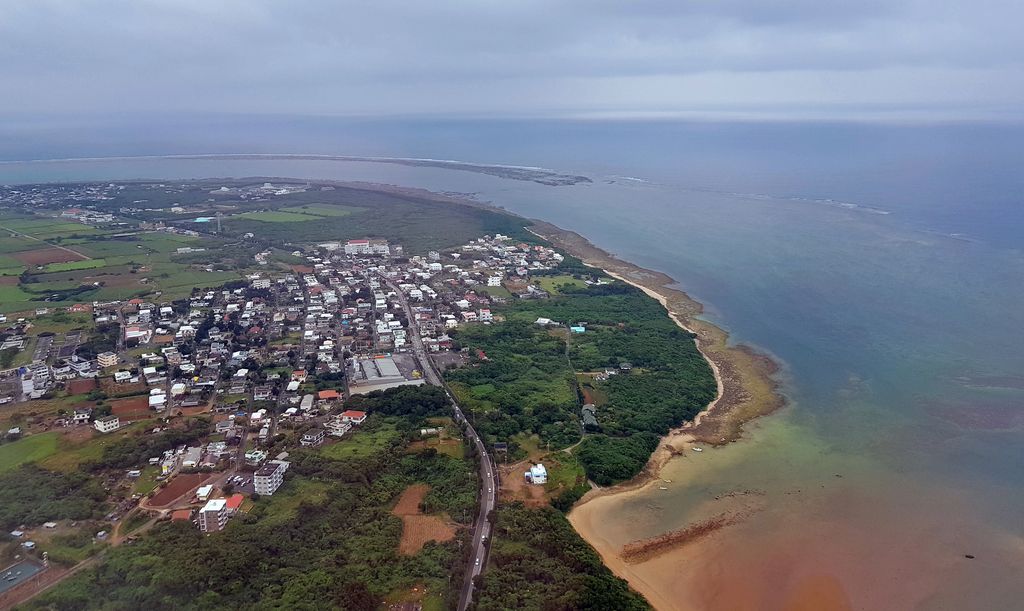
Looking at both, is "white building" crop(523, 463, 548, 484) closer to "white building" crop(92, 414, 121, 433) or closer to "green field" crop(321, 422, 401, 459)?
"green field" crop(321, 422, 401, 459)

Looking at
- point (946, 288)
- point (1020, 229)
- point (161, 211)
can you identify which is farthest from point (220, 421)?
point (1020, 229)

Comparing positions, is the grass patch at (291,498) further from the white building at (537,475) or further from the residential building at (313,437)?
the white building at (537,475)

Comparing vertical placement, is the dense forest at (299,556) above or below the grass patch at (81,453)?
above

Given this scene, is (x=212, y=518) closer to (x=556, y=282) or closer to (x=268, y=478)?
(x=268, y=478)

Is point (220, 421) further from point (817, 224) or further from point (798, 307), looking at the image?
point (817, 224)

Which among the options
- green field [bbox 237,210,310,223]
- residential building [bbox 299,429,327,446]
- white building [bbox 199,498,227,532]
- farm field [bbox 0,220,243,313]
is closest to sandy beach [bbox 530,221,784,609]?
residential building [bbox 299,429,327,446]

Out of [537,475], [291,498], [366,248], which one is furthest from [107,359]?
[366,248]

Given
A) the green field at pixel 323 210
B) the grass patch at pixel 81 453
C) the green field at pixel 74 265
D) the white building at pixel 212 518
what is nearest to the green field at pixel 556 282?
the grass patch at pixel 81 453
